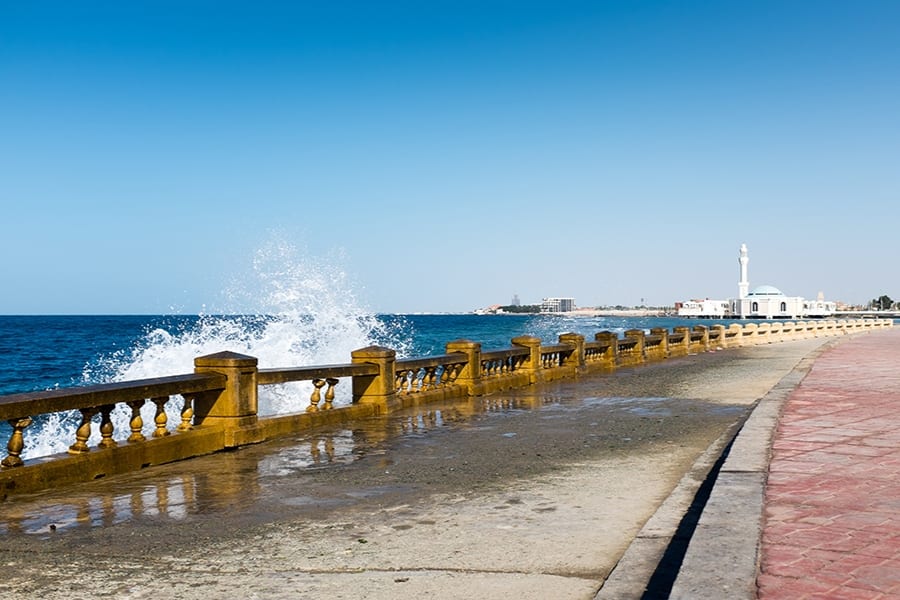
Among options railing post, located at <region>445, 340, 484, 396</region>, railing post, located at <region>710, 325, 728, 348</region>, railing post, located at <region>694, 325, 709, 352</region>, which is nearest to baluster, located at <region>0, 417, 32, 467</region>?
railing post, located at <region>445, 340, 484, 396</region>

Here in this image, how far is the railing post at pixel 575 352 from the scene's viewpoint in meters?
24.3

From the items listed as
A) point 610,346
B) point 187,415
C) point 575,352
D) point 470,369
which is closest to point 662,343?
point 610,346

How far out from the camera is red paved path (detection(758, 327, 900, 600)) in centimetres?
470

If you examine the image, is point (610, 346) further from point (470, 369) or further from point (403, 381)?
point (403, 381)

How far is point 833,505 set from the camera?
255 inches

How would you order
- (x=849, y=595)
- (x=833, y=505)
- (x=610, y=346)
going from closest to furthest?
(x=849, y=595) < (x=833, y=505) < (x=610, y=346)

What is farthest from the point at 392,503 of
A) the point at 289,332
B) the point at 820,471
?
the point at 289,332

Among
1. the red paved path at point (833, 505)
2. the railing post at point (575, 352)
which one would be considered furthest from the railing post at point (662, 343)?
the red paved path at point (833, 505)

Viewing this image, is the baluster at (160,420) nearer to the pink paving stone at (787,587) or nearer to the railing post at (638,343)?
the pink paving stone at (787,587)

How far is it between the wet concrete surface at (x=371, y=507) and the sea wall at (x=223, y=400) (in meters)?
0.29

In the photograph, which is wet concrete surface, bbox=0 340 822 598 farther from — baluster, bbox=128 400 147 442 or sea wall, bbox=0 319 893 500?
baluster, bbox=128 400 147 442

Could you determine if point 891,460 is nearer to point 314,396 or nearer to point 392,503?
point 392,503

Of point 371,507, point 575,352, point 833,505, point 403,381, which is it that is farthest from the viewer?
point 575,352

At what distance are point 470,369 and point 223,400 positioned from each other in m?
7.90
